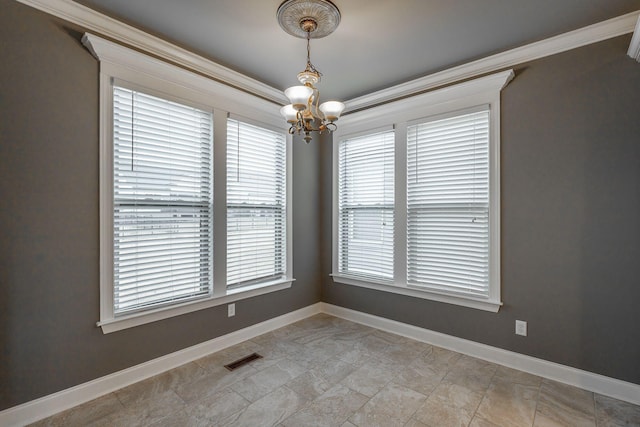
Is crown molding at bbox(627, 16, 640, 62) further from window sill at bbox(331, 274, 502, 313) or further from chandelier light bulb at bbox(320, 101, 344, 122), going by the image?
window sill at bbox(331, 274, 502, 313)

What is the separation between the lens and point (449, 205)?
3.14 metres

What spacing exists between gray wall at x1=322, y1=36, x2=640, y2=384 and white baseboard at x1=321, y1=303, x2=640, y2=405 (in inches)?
2.4

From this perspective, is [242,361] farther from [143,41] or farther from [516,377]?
[143,41]

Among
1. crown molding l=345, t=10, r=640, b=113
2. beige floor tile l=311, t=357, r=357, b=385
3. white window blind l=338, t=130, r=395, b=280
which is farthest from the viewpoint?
white window blind l=338, t=130, r=395, b=280

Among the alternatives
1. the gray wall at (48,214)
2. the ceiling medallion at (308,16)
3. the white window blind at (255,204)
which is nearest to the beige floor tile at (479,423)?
the white window blind at (255,204)

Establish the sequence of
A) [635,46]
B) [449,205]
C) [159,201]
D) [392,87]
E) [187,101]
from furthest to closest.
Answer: [392,87] → [449,205] → [187,101] → [159,201] → [635,46]

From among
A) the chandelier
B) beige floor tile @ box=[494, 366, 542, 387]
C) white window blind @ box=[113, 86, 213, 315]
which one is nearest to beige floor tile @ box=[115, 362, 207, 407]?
white window blind @ box=[113, 86, 213, 315]

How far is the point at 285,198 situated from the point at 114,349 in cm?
221

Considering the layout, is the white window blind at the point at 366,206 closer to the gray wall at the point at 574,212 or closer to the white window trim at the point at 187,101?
the white window trim at the point at 187,101

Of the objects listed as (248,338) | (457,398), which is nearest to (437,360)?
(457,398)

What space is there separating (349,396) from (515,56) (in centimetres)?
319

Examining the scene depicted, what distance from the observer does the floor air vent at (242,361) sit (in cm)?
279

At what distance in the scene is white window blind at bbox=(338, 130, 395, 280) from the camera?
3.65 metres

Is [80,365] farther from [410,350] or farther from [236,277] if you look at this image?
[410,350]
